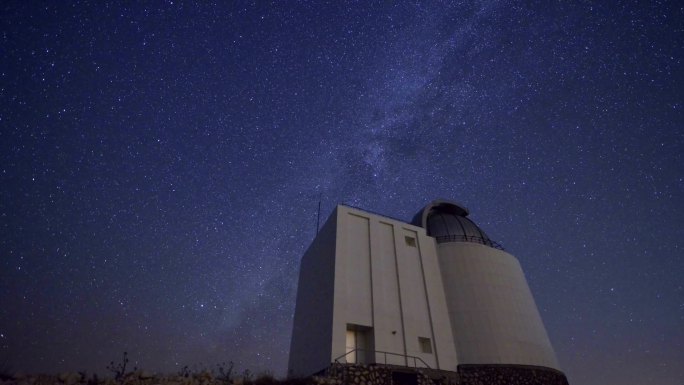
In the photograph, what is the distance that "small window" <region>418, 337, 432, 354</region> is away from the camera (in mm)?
16847

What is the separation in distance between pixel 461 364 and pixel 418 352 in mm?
2605

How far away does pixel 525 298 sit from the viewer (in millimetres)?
21422

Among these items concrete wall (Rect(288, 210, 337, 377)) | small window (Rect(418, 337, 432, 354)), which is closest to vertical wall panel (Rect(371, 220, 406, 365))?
small window (Rect(418, 337, 432, 354))

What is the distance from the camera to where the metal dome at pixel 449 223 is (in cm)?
2359

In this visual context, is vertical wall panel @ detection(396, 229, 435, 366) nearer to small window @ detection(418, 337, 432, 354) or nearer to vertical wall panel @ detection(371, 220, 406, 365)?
small window @ detection(418, 337, 432, 354)

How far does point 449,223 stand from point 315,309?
39.6ft

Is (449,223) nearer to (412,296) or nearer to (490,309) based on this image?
(490,309)

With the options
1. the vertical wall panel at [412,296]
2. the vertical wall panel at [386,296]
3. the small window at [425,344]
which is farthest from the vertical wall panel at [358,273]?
the small window at [425,344]

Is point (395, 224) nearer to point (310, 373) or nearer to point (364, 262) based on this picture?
point (364, 262)

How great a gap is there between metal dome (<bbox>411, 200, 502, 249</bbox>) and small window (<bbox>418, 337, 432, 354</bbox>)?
753cm

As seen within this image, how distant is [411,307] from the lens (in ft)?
58.1

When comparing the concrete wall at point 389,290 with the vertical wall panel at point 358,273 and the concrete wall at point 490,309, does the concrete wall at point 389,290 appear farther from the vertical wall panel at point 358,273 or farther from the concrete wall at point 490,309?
the concrete wall at point 490,309

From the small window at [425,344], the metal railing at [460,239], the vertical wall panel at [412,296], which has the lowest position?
the small window at [425,344]

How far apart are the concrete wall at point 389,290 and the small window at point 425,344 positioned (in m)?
0.11
